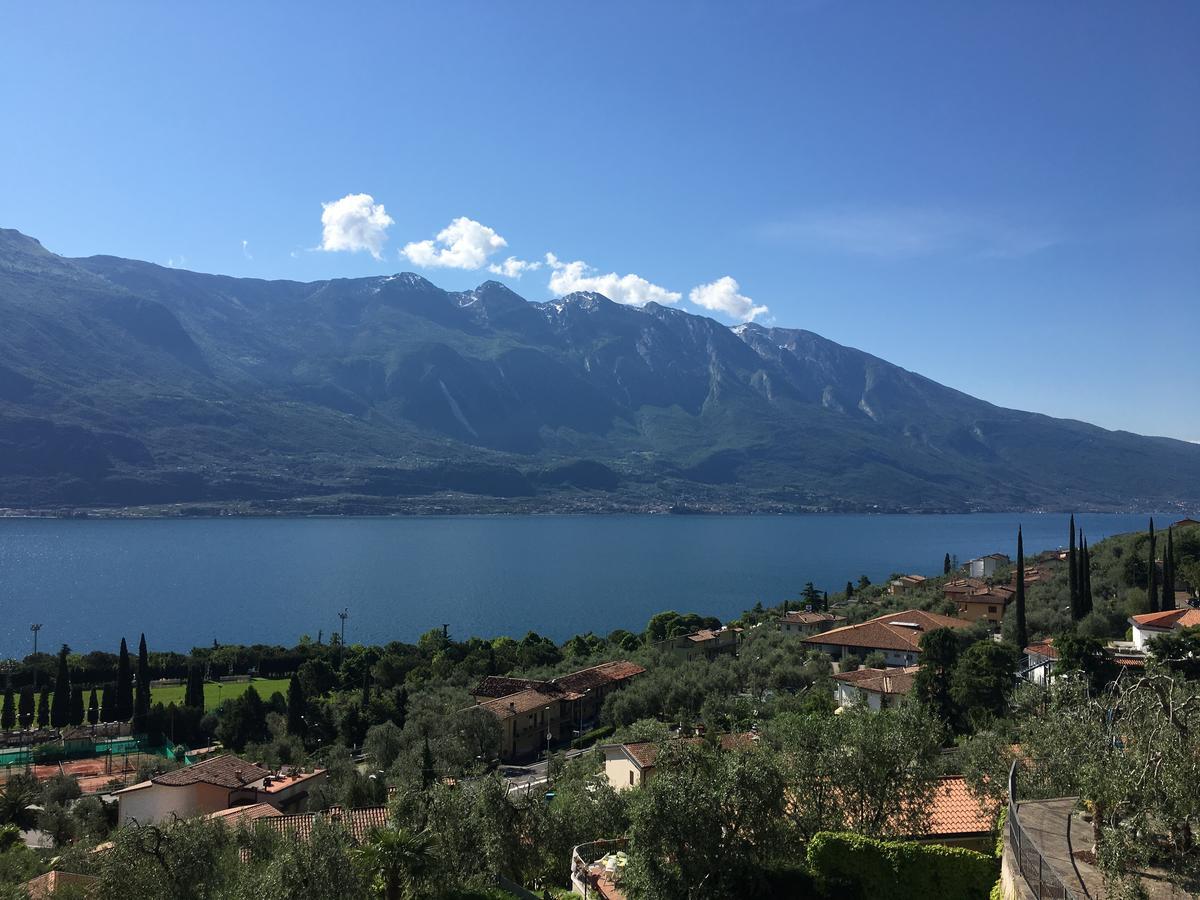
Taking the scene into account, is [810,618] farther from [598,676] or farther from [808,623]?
[598,676]

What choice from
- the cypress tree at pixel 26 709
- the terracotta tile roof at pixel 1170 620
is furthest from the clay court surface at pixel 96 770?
the terracotta tile roof at pixel 1170 620

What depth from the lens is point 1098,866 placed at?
9320 mm

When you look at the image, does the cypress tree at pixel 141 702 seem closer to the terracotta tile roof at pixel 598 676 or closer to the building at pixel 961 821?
the terracotta tile roof at pixel 598 676

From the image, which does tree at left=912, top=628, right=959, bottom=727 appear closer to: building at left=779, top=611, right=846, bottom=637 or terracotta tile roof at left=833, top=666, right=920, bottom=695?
terracotta tile roof at left=833, top=666, right=920, bottom=695

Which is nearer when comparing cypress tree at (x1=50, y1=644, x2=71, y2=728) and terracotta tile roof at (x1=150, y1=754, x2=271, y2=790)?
terracotta tile roof at (x1=150, y1=754, x2=271, y2=790)

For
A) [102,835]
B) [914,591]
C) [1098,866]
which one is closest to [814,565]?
[914,591]

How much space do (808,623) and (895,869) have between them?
157ft

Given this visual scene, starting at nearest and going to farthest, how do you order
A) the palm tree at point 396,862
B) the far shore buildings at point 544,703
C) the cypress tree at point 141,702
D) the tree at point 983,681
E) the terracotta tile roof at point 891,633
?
the palm tree at point 396,862 < the tree at point 983,681 < the far shore buildings at point 544,703 < the cypress tree at point 141,702 < the terracotta tile roof at point 891,633

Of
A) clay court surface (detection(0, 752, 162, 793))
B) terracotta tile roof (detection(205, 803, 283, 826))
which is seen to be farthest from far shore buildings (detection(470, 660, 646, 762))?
clay court surface (detection(0, 752, 162, 793))

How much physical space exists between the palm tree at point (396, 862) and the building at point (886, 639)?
3603 cm

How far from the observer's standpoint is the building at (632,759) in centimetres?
2523

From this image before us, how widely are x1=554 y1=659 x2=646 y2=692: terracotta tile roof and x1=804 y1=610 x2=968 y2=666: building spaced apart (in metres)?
10.6

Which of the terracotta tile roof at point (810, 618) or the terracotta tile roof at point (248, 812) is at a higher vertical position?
the terracotta tile roof at point (248, 812)

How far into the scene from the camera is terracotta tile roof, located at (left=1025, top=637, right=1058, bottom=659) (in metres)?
35.9
